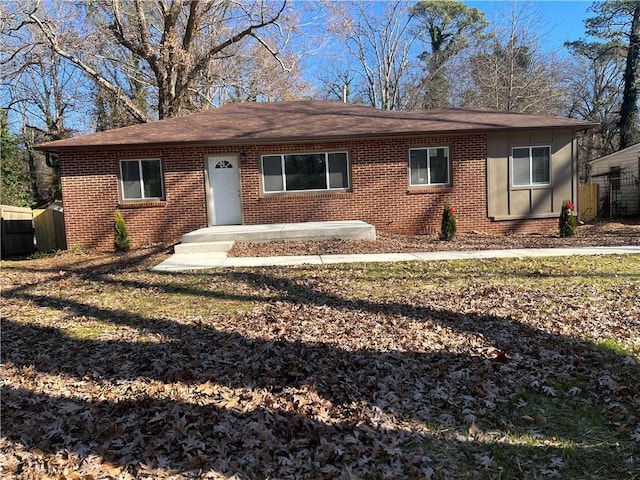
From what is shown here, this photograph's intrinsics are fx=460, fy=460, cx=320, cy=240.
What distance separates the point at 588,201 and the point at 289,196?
43.5 ft

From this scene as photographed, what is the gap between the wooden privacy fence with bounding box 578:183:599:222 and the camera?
61.9 ft

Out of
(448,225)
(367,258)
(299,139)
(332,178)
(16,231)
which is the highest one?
(299,139)

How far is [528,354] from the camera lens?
425cm

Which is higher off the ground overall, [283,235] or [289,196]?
[289,196]

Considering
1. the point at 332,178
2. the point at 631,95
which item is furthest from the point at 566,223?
the point at 631,95

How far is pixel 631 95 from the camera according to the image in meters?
27.4

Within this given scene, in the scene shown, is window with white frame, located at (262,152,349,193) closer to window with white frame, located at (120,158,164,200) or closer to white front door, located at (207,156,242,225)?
white front door, located at (207,156,242,225)

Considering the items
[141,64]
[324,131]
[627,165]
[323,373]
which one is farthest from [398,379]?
[141,64]

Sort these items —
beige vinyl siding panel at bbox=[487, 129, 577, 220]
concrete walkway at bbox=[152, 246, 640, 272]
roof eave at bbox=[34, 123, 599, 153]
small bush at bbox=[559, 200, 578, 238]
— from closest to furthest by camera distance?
concrete walkway at bbox=[152, 246, 640, 272] < small bush at bbox=[559, 200, 578, 238] < roof eave at bbox=[34, 123, 599, 153] < beige vinyl siding panel at bbox=[487, 129, 577, 220]

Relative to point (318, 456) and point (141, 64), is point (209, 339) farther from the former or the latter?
point (141, 64)

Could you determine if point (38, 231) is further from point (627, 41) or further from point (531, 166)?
point (627, 41)

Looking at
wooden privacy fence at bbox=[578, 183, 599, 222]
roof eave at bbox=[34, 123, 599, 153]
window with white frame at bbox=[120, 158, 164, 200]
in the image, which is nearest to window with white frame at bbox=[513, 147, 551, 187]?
roof eave at bbox=[34, 123, 599, 153]

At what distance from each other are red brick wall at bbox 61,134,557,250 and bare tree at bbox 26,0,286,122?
25.9 feet

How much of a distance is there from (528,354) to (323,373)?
1931 mm
